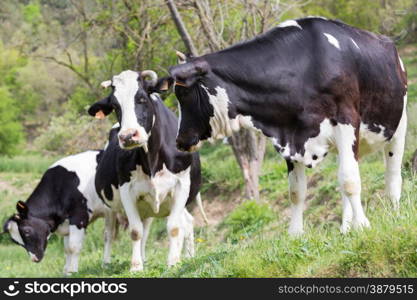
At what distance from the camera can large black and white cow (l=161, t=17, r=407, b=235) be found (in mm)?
6941

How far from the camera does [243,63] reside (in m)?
7.19

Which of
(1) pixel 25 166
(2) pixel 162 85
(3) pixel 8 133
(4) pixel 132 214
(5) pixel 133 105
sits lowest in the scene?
(4) pixel 132 214

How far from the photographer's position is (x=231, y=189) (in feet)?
59.6

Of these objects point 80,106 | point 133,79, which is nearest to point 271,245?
point 133,79

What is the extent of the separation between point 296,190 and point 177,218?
3168 mm

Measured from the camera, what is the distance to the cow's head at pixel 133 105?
915cm

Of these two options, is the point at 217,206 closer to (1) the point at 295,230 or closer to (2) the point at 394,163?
(2) the point at 394,163

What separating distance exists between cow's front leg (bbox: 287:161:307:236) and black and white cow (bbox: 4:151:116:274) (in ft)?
21.6

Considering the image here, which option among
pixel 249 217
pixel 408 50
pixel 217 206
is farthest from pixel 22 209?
pixel 408 50

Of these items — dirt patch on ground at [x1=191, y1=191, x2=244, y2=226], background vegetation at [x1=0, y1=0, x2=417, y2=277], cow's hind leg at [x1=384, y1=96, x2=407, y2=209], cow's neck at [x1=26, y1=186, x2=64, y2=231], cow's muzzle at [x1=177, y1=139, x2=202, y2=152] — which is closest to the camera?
background vegetation at [x1=0, y1=0, x2=417, y2=277]

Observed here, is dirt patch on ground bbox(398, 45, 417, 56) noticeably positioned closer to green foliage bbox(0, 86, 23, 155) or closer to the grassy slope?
the grassy slope

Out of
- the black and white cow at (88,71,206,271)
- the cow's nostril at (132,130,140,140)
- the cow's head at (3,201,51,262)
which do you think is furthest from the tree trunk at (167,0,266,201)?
the cow's nostril at (132,130,140,140)

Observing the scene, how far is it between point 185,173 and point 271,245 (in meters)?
3.97

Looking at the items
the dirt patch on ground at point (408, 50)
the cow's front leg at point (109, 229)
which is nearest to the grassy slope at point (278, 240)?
the cow's front leg at point (109, 229)
